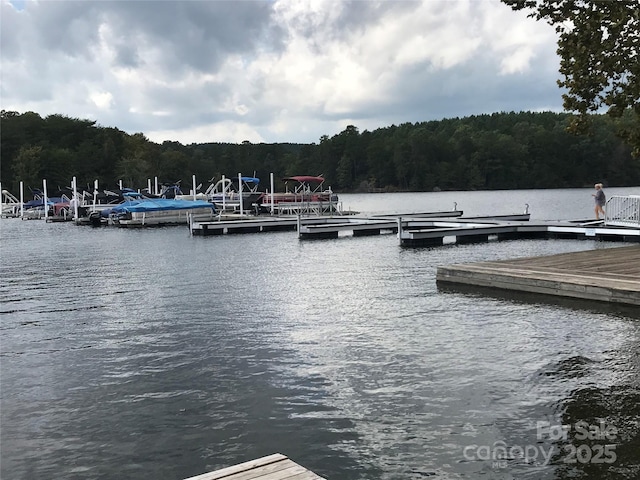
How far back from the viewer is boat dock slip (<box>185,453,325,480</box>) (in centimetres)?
404

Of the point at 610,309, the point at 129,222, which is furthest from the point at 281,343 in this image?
the point at 129,222

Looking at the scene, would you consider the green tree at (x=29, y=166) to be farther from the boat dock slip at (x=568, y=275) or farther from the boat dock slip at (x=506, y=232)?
the boat dock slip at (x=568, y=275)

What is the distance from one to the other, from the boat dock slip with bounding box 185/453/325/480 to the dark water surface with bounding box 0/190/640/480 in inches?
44.2

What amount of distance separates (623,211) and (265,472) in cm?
2218

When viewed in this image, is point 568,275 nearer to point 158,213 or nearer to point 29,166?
point 158,213

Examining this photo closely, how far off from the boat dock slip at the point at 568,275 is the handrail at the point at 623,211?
7316mm

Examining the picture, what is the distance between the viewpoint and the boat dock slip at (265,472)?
404 centimetres

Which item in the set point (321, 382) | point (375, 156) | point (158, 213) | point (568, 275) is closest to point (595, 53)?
point (568, 275)

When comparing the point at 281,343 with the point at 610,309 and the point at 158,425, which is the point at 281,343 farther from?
the point at 610,309

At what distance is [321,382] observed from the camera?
738 cm

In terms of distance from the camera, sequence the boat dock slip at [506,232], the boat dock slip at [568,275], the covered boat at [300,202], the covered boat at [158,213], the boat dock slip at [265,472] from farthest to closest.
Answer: the covered boat at [300,202] < the covered boat at [158,213] < the boat dock slip at [506,232] < the boat dock slip at [568,275] < the boat dock slip at [265,472]

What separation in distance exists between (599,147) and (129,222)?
105 metres

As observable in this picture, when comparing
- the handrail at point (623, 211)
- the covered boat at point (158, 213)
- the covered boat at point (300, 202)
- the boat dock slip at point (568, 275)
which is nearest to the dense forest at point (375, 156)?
the covered boat at point (300, 202)

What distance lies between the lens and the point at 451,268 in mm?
13953
